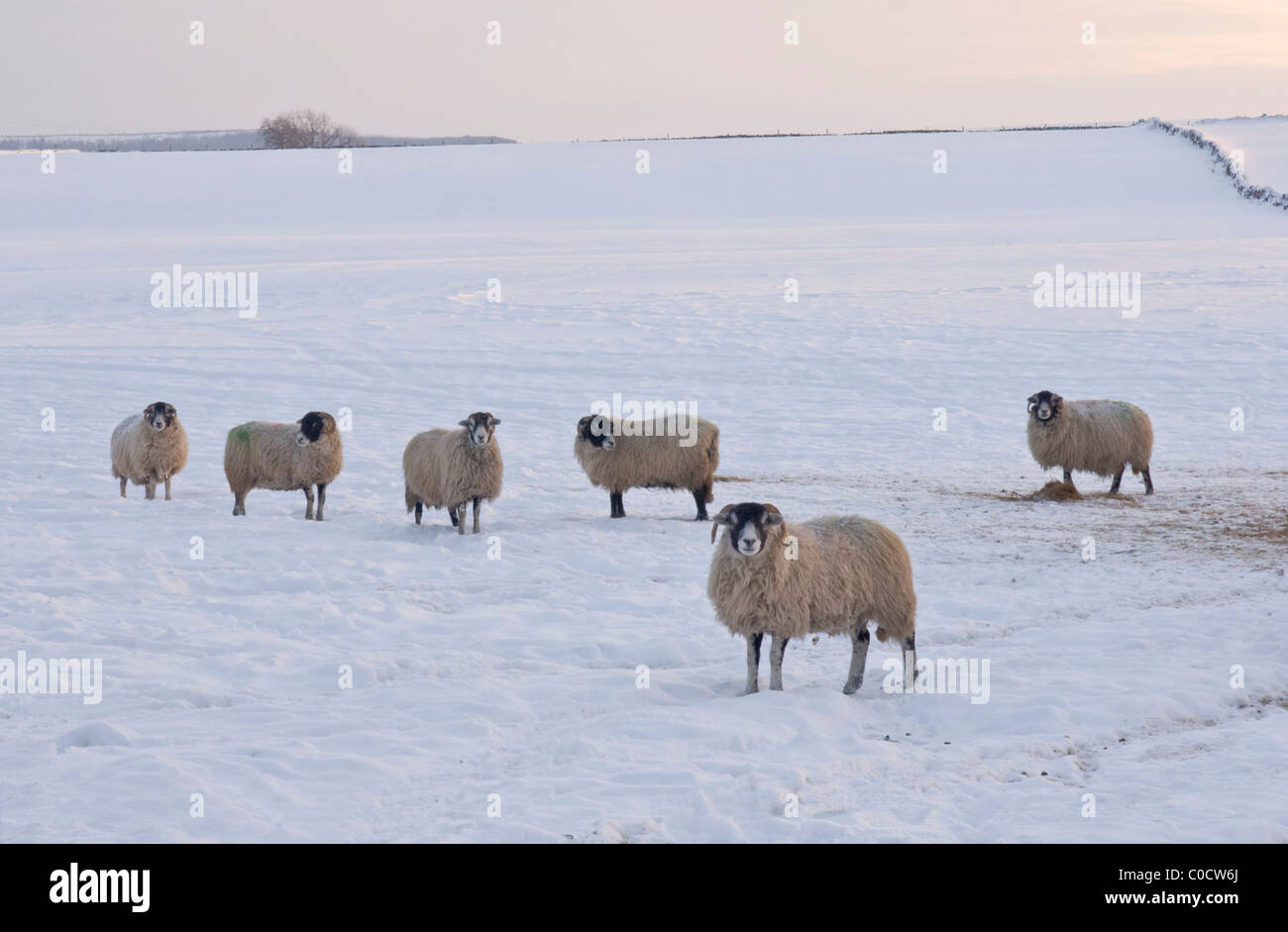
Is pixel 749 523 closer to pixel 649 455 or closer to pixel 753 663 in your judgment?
pixel 753 663

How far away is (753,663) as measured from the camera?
8.91m

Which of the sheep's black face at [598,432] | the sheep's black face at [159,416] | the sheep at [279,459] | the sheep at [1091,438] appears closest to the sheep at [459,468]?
the sheep at [279,459]

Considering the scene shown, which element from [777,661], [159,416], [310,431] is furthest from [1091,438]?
[159,416]

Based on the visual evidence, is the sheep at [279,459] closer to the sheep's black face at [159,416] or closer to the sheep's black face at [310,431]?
the sheep's black face at [310,431]

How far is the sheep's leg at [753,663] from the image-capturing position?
8.88 m

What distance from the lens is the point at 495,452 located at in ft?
48.4

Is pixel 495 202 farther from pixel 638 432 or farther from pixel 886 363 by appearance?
pixel 638 432

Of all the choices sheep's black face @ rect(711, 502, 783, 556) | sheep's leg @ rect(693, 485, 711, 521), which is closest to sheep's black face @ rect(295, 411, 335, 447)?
sheep's leg @ rect(693, 485, 711, 521)

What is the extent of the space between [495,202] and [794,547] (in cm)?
4987

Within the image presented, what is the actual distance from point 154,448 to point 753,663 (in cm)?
1009

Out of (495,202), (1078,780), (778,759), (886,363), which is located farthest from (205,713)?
(495,202)

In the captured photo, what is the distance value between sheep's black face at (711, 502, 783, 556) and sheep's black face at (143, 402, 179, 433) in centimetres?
961

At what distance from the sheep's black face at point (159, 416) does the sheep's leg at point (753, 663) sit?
32.1 feet

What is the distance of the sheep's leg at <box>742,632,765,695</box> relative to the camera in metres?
8.88
